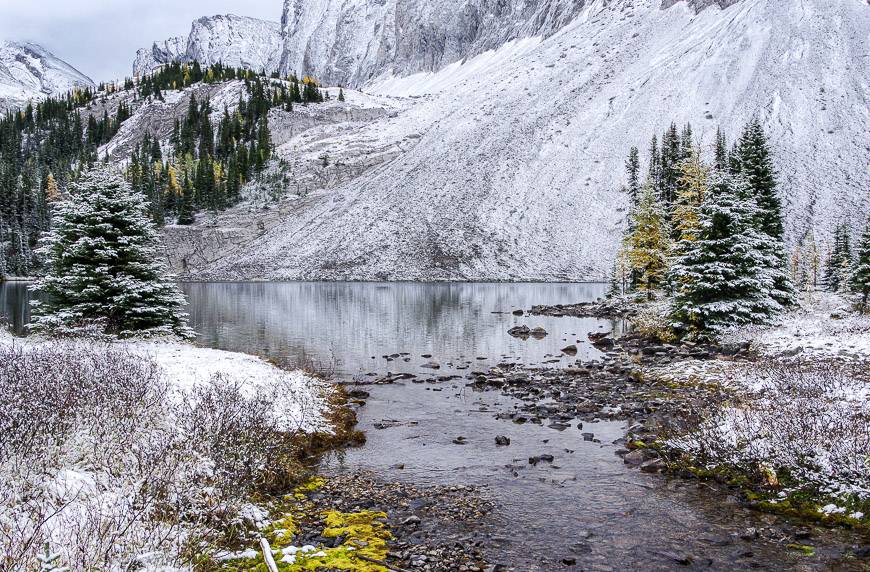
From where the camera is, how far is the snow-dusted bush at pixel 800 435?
33.5 feet

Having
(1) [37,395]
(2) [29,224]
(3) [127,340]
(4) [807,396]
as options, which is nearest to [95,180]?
(3) [127,340]

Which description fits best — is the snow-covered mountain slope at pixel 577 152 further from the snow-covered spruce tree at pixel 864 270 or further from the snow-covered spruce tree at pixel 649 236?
the snow-covered spruce tree at pixel 649 236

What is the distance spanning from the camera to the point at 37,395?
33.2 feet

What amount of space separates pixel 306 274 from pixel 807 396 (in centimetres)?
9855

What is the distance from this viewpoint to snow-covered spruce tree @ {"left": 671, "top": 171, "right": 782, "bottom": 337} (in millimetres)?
28578

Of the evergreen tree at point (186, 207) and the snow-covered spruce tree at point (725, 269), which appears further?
the evergreen tree at point (186, 207)

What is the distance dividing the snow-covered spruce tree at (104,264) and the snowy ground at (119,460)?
11749 millimetres

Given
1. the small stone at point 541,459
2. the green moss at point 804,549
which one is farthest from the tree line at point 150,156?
the green moss at point 804,549

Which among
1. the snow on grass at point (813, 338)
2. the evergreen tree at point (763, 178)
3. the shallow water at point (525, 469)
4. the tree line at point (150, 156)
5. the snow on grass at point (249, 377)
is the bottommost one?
the shallow water at point (525, 469)

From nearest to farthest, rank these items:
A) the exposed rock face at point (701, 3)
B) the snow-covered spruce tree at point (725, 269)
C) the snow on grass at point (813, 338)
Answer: the snow on grass at point (813, 338)
the snow-covered spruce tree at point (725, 269)
the exposed rock face at point (701, 3)

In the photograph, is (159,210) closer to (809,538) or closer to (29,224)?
(29,224)

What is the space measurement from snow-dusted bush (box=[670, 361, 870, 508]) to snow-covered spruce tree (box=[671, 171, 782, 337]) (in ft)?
44.1

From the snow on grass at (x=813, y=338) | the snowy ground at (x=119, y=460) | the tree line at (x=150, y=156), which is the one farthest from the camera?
the tree line at (x=150, y=156)

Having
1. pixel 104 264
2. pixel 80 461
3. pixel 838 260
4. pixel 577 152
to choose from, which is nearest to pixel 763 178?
pixel 104 264
